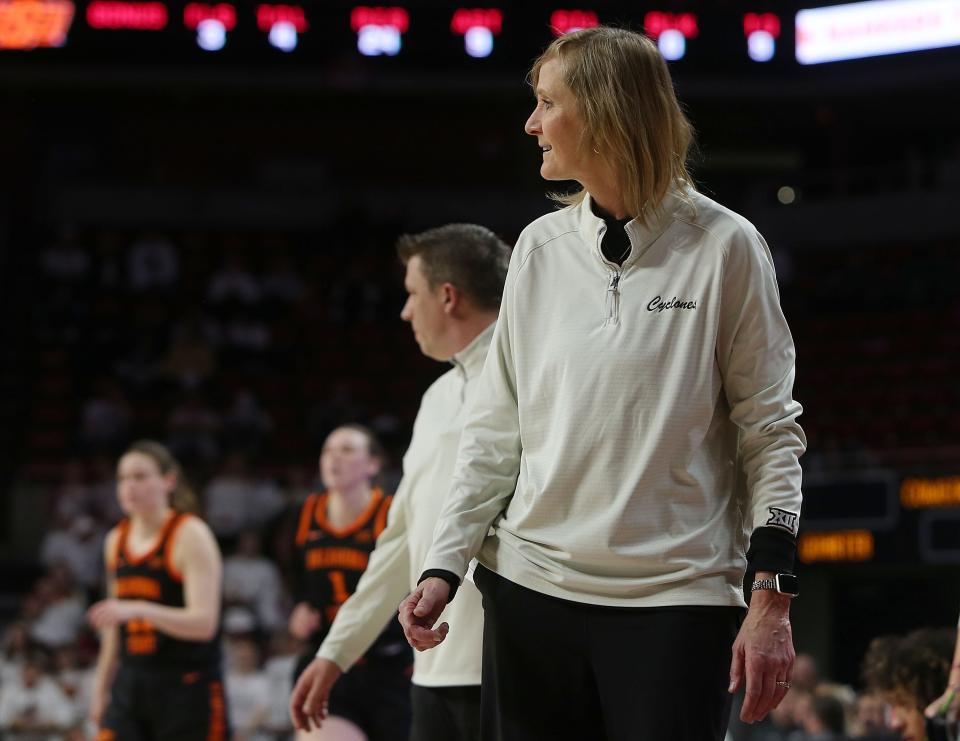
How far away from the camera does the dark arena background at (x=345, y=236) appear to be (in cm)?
1338

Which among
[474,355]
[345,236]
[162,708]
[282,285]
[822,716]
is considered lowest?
[822,716]

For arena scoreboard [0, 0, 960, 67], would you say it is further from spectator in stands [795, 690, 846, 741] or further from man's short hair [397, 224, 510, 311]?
man's short hair [397, 224, 510, 311]

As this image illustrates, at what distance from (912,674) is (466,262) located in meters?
1.82

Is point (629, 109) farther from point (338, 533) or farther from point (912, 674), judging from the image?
point (338, 533)

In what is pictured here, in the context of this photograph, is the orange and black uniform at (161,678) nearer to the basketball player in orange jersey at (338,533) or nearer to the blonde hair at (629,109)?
the basketball player in orange jersey at (338,533)

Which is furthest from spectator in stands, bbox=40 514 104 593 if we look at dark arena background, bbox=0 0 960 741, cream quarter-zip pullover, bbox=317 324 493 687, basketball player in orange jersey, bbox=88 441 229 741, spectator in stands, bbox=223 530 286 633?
cream quarter-zip pullover, bbox=317 324 493 687

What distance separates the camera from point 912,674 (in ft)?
13.4

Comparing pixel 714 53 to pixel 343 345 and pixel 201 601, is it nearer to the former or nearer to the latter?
pixel 343 345

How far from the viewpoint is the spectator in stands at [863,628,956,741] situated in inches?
160

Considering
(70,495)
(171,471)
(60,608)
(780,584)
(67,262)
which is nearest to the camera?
(780,584)

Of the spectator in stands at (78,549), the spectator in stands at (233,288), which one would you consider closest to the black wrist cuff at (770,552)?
the spectator in stands at (78,549)

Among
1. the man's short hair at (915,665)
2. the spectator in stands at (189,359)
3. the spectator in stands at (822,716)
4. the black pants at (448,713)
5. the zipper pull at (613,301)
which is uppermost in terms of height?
the spectator in stands at (189,359)

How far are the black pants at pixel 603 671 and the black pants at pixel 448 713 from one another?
106 cm

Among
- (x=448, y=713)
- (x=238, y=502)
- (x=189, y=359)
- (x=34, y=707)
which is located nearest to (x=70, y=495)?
(x=238, y=502)
